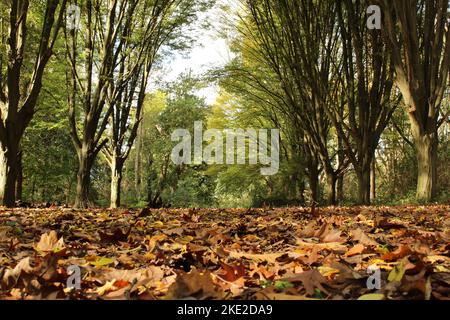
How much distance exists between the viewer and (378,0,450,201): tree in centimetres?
796

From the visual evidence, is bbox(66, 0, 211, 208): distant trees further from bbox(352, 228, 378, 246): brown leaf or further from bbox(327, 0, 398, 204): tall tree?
bbox(352, 228, 378, 246): brown leaf

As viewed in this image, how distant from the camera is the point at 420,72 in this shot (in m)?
8.16

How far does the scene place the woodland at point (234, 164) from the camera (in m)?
1.55

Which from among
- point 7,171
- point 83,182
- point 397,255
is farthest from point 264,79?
point 397,255

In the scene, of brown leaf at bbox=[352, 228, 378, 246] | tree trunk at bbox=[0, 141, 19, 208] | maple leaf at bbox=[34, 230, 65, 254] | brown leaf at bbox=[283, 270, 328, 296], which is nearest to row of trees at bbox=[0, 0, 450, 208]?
tree trunk at bbox=[0, 141, 19, 208]

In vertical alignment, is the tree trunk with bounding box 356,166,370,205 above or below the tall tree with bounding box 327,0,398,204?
below

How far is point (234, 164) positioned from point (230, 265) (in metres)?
23.9

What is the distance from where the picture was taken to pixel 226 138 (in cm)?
2656

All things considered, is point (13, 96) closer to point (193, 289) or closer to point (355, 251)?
point (355, 251)

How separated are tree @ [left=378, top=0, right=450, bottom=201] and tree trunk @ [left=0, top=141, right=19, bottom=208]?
23.3 ft

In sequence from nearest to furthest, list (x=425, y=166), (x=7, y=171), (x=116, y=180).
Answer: (x=7, y=171) < (x=425, y=166) < (x=116, y=180)

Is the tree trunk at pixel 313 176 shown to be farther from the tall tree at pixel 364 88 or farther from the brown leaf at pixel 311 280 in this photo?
the brown leaf at pixel 311 280

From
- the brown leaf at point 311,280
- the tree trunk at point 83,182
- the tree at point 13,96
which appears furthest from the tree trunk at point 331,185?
the brown leaf at point 311,280

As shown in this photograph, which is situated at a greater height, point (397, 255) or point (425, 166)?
point (425, 166)
